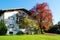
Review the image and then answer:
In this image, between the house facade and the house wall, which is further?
the house wall

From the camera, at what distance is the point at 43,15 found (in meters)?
49.0

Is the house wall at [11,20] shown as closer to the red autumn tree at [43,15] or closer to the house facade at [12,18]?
the house facade at [12,18]

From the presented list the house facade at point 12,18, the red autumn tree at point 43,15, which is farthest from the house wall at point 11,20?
the red autumn tree at point 43,15

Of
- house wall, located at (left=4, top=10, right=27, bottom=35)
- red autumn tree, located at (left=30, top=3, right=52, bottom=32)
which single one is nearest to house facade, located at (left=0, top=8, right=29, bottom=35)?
house wall, located at (left=4, top=10, right=27, bottom=35)

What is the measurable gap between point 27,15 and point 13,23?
481 cm

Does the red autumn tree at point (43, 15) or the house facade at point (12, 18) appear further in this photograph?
the red autumn tree at point (43, 15)

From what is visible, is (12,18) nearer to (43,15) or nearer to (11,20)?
(11,20)

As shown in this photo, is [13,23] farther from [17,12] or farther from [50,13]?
[50,13]

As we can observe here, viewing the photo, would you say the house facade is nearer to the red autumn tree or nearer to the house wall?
the house wall

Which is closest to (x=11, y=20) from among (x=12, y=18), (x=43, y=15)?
(x=12, y=18)

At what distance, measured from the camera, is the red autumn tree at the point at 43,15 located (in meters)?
49.2

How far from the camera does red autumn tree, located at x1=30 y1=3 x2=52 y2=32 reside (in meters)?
49.2

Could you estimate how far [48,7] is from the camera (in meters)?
50.8

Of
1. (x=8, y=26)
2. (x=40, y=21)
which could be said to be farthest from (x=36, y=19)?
(x=8, y=26)
